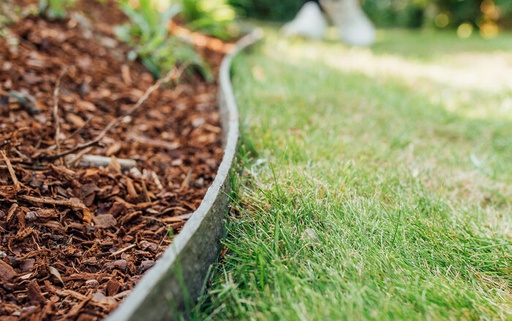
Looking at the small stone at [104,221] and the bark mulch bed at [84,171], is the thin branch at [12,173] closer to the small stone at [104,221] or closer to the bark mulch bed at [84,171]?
the bark mulch bed at [84,171]

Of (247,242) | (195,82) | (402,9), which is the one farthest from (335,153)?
(402,9)

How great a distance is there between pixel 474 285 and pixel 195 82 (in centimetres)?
276

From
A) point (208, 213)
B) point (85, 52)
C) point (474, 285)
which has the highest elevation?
point (85, 52)

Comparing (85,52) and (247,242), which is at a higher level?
(85,52)

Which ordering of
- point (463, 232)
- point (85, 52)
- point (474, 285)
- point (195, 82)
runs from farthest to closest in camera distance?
point (195, 82)
point (85, 52)
point (463, 232)
point (474, 285)

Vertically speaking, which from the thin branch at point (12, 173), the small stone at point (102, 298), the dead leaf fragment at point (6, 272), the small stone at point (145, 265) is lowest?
the small stone at point (145, 265)

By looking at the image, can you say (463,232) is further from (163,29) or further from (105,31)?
(105,31)

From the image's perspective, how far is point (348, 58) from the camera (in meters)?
5.30

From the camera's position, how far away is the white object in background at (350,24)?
6.58m

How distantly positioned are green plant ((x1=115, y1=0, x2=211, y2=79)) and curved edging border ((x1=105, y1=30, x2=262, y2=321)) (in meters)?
1.98

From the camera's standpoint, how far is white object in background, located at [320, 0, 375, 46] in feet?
21.6

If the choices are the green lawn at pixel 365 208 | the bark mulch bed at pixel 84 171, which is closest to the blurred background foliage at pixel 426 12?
the green lawn at pixel 365 208

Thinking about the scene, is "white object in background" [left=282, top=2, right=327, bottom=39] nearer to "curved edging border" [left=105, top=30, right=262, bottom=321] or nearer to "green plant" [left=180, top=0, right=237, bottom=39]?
"green plant" [left=180, top=0, right=237, bottom=39]

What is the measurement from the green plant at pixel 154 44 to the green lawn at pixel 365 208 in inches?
19.0
